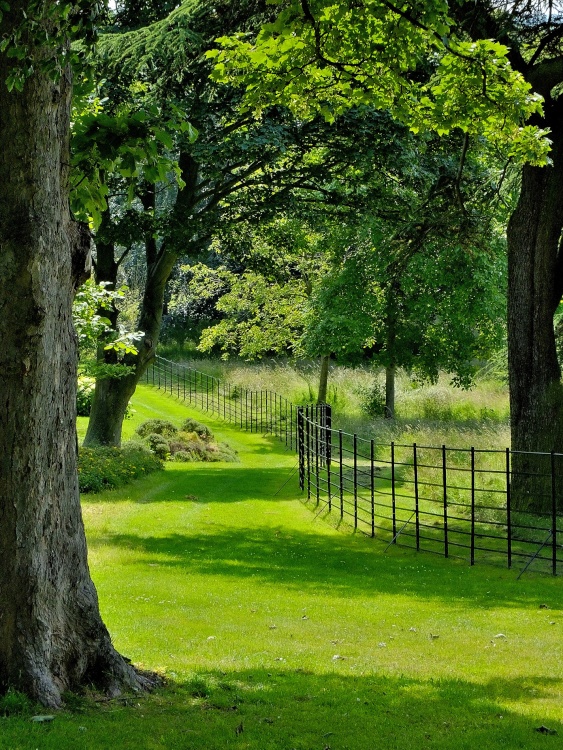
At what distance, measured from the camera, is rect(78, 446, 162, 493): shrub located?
19.3 m

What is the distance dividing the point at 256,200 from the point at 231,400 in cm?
1731

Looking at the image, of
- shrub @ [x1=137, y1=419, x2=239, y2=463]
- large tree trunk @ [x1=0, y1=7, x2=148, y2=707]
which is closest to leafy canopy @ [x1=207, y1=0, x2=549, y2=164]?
large tree trunk @ [x1=0, y1=7, x2=148, y2=707]

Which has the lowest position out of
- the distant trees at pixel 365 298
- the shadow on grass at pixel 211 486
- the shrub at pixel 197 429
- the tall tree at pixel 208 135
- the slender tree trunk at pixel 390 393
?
the shadow on grass at pixel 211 486

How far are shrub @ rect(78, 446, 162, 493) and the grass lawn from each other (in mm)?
3062

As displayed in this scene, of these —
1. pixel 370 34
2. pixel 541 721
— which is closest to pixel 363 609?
pixel 541 721

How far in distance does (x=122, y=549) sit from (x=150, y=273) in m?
11.0

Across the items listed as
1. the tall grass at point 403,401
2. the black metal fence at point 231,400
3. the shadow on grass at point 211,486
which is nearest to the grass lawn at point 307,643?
the shadow on grass at point 211,486

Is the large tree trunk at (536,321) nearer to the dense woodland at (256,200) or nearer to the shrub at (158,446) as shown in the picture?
the dense woodland at (256,200)

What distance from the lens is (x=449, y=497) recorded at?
1816 centimetres

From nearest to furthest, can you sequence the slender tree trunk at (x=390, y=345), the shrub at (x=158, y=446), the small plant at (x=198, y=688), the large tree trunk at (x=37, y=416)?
1. the large tree trunk at (x=37, y=416)
2. the small plant at (x=198, y=688)
3. the shrub at (x=158, y=446)
4. the slender tree trunk at (x=390, y=345)

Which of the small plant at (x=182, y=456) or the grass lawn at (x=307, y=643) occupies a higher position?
the grass lawn at (x=307, y=643)

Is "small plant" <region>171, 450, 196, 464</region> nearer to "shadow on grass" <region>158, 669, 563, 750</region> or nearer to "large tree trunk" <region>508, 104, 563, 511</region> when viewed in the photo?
"large tree trunk" <region>508, 104, 563, 511</region>

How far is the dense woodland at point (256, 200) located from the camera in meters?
5.55

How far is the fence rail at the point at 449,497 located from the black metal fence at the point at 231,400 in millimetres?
3775
